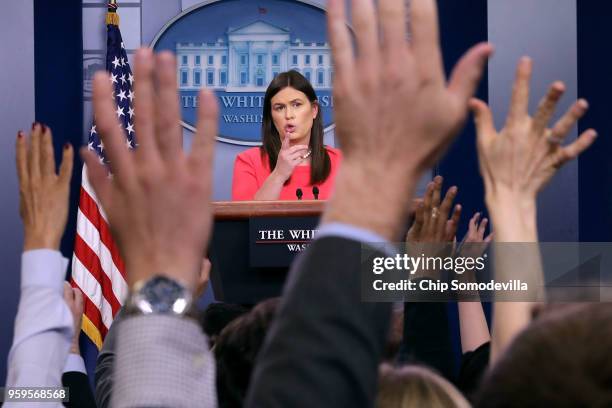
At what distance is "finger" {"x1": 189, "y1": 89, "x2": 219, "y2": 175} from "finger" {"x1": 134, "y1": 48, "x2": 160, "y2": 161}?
0.11ft

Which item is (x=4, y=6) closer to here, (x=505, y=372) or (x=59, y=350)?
(x=59, y=350)

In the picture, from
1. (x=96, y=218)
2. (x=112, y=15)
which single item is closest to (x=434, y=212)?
(x=96, y=218)

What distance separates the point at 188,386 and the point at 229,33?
4.67 meters

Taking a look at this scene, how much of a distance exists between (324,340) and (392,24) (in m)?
0.28

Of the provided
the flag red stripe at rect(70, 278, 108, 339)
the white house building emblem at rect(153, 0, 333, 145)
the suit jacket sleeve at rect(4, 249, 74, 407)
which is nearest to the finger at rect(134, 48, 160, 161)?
the suit jacket sleeve at rect(4, 249, 74, 407)

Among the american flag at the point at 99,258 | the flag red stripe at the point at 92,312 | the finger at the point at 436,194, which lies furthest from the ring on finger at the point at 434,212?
the flag red stripe at the point at 92,312

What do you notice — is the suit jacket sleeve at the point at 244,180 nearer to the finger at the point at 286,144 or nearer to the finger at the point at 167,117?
the finger at the point at 286,144

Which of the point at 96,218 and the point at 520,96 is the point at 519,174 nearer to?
the point at 520,96

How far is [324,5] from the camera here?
17.5 ft

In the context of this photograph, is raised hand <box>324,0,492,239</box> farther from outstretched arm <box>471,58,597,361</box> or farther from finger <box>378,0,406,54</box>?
outstretched arm <box>471,58,597,361</box>

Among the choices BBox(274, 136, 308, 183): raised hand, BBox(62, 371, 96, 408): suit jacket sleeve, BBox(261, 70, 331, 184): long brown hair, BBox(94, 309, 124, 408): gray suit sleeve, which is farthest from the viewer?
BBox(261, 70, 331, 184): long brown hair

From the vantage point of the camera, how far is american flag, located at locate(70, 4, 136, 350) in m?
4.71

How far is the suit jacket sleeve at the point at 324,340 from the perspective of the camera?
2.43ft

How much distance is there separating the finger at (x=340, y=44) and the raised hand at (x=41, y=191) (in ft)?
1.84
